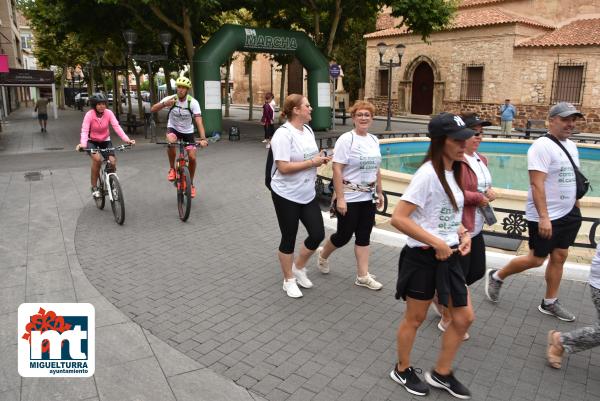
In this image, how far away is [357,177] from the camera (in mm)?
4812

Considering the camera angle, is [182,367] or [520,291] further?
[520,291]

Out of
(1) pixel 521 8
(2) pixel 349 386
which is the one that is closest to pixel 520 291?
(2) pixel 349 386

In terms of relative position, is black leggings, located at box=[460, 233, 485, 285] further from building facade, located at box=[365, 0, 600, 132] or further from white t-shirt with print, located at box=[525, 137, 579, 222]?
building facade, located at box=[365, 0, 600, 132]

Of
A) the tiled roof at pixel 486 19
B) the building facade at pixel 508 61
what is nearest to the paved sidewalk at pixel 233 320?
the building facade at pixel 508 61

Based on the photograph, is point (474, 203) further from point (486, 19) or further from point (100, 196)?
point (486, 19)

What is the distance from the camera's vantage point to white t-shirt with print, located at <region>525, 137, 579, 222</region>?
406 cm

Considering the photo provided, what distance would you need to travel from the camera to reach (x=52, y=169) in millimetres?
12172

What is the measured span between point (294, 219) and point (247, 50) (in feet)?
57.3

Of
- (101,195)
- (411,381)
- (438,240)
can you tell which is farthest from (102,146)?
(438,240)

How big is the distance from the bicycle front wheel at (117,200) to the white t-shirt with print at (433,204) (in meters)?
5.26

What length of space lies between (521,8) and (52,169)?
28650 mm

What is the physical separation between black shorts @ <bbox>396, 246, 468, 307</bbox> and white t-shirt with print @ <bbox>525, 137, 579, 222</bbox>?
1471 mm

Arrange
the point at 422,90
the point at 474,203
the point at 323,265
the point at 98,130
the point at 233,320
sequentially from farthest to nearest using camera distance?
the point at 422,90 → the point at 98,130 → the point at 323,265 → the point at 233,320 → the point at 474,203

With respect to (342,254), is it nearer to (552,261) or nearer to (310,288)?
(310,288)
